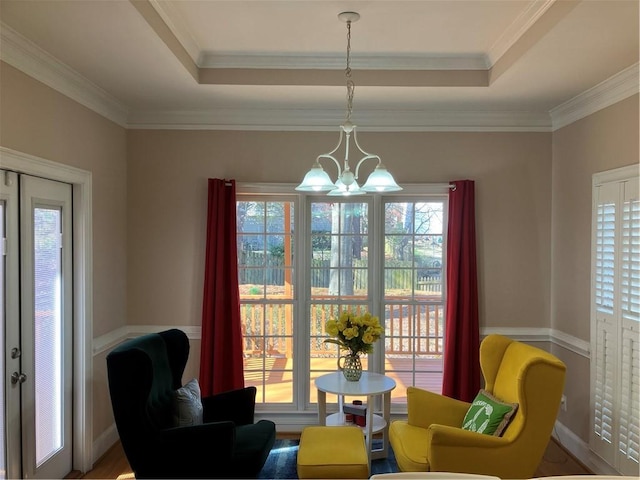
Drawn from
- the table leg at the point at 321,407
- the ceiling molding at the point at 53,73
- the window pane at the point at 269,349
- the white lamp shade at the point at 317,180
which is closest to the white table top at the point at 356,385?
the table leg at the point at 321,407

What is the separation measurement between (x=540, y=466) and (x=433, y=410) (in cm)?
104

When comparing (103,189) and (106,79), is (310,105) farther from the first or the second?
(103,189)

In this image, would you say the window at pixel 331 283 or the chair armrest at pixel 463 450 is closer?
the chair armrest at pixel 463 450

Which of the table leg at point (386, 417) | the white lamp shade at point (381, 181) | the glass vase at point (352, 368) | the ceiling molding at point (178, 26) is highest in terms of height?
the ceiling molding at point (178, 26)

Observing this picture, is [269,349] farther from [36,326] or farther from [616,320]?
[616,320]

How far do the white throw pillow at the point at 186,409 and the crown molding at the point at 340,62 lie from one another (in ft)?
7.25

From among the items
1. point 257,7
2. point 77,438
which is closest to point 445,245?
point 257,7

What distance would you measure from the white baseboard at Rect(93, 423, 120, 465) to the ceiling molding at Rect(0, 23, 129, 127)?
2447mm

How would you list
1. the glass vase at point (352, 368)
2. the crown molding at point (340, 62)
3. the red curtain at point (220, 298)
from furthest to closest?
the red curtain at point (220, 298)
the glass vase at point (352, 368)
the crown molding at point (340, 62)

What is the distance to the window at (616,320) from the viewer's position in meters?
2.90

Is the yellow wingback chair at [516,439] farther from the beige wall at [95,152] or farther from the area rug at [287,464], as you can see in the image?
the beige wall at [95,152]

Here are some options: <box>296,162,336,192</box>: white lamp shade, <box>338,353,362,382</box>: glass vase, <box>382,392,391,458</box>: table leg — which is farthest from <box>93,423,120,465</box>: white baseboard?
<box>296,162,336,192</box>: white lamp shade

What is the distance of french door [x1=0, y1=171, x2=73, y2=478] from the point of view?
101 inches

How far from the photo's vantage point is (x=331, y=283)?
13.3 ft
